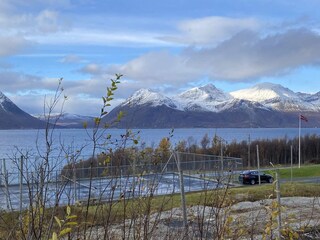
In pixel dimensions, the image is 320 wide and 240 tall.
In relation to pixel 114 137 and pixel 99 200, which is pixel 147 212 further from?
pixel 114 137

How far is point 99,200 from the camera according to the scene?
11.3 ft

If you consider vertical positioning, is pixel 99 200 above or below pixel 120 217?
above

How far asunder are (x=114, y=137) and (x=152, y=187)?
682 mm

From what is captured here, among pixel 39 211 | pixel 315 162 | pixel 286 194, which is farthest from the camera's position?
pixel 315 162

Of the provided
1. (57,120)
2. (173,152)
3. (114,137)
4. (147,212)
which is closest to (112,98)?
(114,137)

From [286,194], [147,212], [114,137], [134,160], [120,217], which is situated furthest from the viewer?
[286,194]

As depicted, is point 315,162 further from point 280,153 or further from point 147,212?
point 147,212

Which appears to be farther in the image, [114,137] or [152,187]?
[152,187]

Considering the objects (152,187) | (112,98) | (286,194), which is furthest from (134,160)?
(286,194)

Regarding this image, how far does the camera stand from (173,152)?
477 cm

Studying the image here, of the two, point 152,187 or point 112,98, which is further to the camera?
Result: point 152,187

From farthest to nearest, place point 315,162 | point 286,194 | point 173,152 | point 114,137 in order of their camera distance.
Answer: point 315,162 < point 286,194 < point 173,152 < point 114,137

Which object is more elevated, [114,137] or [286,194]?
[114,137]

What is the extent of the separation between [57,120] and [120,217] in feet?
4.20
